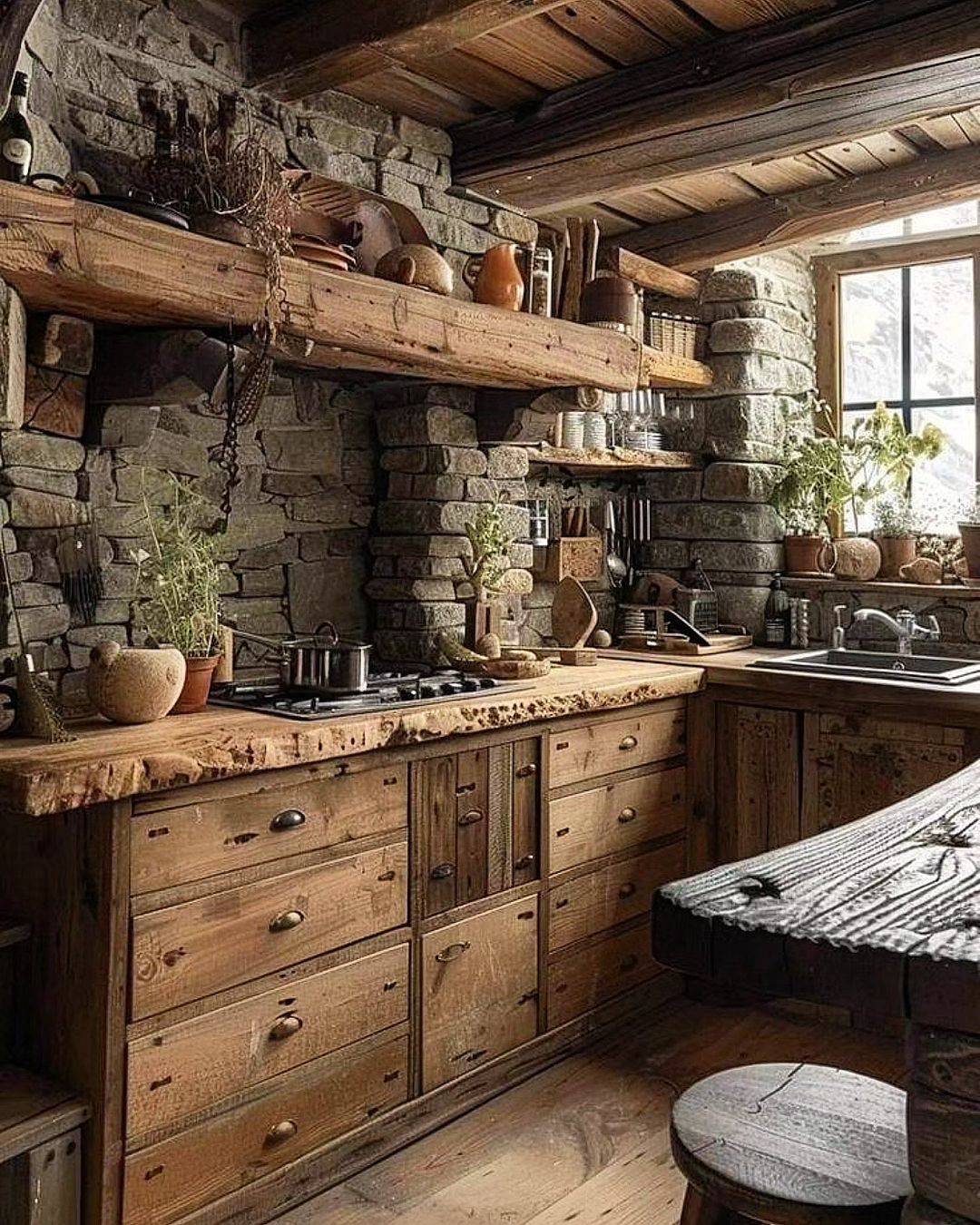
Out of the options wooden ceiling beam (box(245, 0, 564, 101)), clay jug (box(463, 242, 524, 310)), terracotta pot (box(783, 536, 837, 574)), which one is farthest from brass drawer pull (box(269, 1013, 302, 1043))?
terracotta pot (box(783, 536, 837, 574))

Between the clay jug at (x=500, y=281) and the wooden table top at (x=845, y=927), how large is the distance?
2.18 meters

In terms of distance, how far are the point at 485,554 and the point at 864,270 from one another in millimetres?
2088

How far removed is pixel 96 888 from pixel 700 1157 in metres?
1.19

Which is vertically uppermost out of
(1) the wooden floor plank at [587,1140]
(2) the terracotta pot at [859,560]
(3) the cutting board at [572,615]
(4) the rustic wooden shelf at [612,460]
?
(4) the rustic wooden shelf at [612,460]

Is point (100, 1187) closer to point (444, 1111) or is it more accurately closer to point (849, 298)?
point (444, 1111)

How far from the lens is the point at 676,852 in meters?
3.67

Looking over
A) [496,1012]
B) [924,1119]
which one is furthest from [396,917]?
[924,1119]

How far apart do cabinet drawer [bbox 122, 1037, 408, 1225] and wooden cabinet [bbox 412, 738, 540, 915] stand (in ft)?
1.28

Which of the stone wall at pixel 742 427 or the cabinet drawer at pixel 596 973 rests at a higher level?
the stone wall at pixel 742 427

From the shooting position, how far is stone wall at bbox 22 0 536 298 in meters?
2.69

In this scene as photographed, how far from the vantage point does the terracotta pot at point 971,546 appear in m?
4.13

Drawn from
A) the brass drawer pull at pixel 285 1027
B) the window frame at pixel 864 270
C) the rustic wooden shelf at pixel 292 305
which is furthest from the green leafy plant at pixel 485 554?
the window frame at pixel 864 270

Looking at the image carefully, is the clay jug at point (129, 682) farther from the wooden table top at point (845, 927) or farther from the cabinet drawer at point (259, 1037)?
the wooden table top at point (845, 927)

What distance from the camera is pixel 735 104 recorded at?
3.13m
